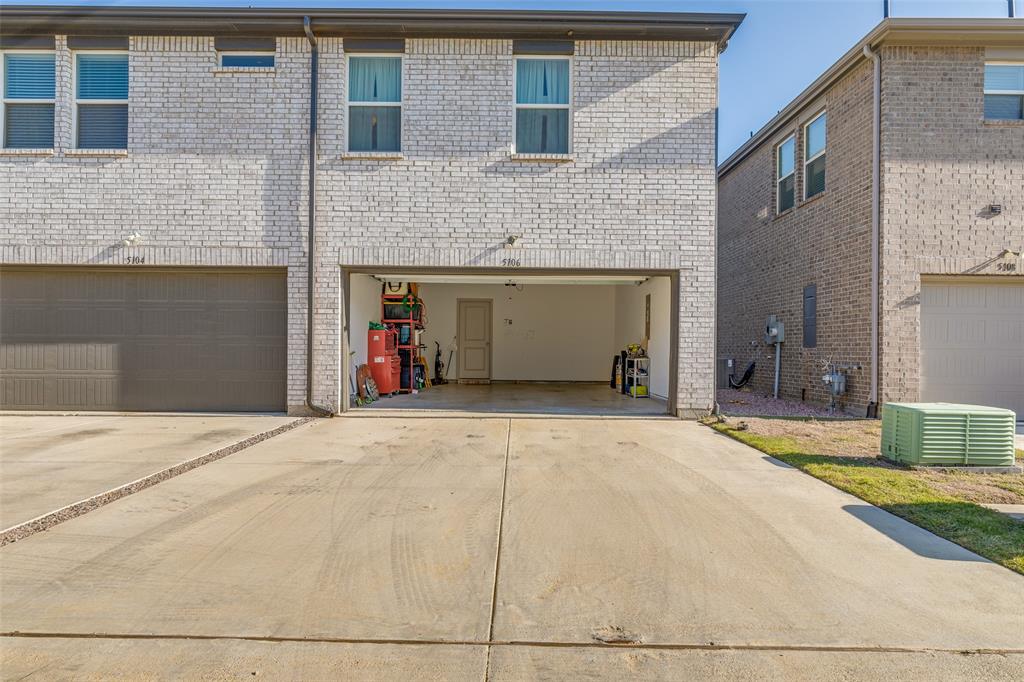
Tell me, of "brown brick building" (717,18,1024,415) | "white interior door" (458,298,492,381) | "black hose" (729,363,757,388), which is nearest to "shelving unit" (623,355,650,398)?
"black hose" (729,363,757,388)

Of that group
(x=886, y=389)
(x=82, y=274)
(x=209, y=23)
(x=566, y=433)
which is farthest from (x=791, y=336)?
(x=82, y=274)

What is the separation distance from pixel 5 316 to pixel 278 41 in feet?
21.0

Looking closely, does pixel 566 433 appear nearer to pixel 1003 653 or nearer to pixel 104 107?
→ pixel 1003 653

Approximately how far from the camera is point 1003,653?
8.73ft

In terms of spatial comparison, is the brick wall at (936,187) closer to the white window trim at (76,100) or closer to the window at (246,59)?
the window at (246,59)

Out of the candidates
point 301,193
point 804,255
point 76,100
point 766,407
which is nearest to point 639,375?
point 766,407

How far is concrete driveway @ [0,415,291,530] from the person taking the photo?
16.4 feet

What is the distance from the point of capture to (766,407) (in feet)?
36.9

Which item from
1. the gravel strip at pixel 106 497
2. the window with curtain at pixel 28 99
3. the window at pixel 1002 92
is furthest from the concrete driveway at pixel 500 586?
the window at pixel 1002 92

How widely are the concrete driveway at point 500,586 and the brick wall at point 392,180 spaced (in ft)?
15.9

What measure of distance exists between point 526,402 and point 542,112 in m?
5.42

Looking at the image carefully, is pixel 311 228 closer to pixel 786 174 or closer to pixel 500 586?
pixel 500 586

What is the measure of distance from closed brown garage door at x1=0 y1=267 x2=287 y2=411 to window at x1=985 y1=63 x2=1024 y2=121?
38.8 ft

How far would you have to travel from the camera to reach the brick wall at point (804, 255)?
10117 mm
